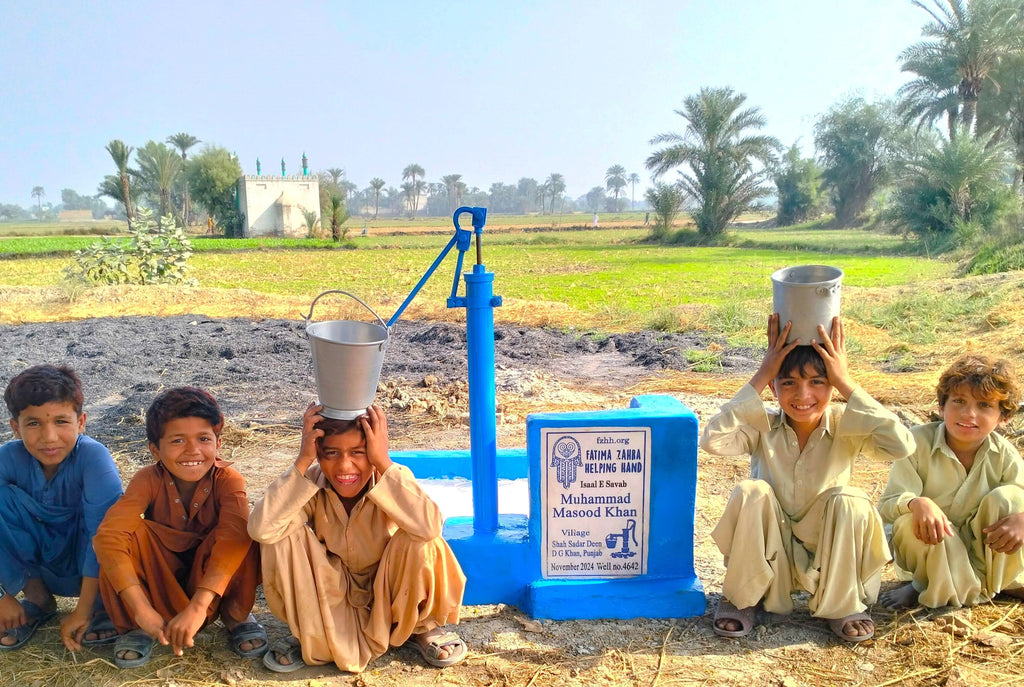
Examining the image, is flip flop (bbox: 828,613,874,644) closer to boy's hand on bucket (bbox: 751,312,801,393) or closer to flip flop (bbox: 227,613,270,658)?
boy's hand on bucket (bbox: 751,312,801,393)

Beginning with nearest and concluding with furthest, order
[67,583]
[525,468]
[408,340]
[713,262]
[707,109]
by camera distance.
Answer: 1. [67,583]
2. [525,468]
3. [408,340]
4. [713,262]
5. [707,109]

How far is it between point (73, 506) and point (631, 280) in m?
17.7

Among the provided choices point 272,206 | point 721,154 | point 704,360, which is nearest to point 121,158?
point 272,206

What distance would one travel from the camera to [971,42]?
33.8 metres

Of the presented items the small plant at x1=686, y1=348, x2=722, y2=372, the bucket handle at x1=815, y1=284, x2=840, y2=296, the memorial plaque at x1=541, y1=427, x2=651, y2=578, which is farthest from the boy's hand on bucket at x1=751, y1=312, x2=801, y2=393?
the small plant at x1=686, y1=348, x2=722, y2=372

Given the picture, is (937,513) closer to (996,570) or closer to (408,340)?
(996,570)

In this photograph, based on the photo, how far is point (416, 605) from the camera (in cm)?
243

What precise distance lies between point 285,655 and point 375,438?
0.78 metres

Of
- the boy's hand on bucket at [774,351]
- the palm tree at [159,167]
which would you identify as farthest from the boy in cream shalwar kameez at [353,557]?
the palm tree at [159,167]

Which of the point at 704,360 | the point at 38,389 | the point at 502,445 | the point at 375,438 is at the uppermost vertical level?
the point at 38,389

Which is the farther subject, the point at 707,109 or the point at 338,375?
the point at 707,109

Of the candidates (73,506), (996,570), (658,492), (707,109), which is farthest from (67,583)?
(707,109)

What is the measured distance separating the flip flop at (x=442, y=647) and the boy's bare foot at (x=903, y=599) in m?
1.56

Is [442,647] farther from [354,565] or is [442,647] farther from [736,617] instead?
[736,617]
